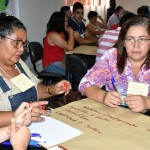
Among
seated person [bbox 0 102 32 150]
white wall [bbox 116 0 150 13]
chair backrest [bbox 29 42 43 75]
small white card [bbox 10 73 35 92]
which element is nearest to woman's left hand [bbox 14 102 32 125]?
seated person [bbox 0 102 32 150]

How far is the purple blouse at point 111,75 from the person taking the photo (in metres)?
1.74

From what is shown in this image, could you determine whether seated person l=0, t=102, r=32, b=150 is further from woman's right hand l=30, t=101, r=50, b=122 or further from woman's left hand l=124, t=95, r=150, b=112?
woman's left hand l=124, t=95, r=150, b=112

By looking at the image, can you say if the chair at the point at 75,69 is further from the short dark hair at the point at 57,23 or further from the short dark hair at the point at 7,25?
the short dark hair at the point at 57,23

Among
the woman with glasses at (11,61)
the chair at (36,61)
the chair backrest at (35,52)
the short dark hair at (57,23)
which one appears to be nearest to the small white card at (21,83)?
the woman with glasses at (11,61)

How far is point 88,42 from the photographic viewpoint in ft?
15.3

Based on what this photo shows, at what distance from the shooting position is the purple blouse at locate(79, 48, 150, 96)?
1.74 meters

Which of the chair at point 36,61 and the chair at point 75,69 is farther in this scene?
the chair at point 36,61

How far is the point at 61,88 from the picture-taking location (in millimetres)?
1742

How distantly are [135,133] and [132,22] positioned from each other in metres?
0.80

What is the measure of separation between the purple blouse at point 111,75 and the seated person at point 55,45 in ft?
6.63

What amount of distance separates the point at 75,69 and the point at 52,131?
1389 millimetres

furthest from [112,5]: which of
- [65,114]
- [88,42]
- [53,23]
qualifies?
[65,114]

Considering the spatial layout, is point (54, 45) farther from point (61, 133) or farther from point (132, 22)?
point (61, 133)

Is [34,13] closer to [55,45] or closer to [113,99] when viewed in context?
[55,45]
